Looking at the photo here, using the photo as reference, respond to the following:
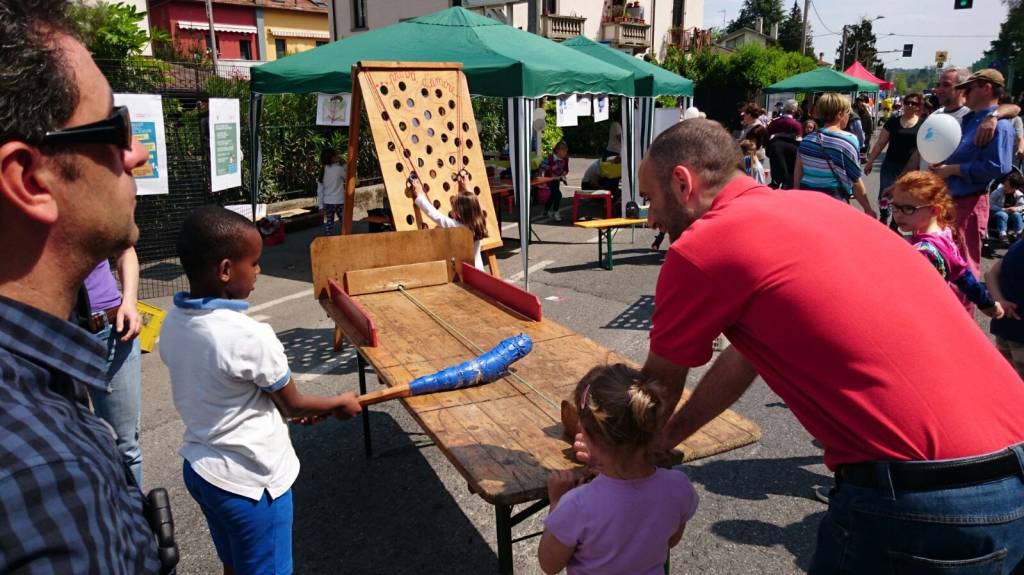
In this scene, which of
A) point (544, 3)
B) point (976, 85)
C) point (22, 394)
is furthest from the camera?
point (544, 3)

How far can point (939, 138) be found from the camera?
4.89 m

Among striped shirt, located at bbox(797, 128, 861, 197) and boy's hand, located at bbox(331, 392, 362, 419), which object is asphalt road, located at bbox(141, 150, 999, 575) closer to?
boy's hand, located at bbox(331, 392, 362, 419)

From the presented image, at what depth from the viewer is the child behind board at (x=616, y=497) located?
5.63 feet

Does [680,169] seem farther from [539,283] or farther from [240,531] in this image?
[539,283]

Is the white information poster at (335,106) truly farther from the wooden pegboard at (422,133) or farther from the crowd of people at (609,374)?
the crowd of people at (609,374)

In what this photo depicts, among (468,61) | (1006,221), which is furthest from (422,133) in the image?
(1006,221)

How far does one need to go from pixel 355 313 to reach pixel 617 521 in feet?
6.72

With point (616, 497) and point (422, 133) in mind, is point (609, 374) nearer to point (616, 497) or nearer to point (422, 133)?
point (616, 497)

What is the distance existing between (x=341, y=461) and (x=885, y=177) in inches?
265

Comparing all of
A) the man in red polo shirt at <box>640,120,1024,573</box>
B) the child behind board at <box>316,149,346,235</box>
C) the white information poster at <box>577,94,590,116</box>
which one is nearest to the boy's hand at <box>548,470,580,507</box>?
the man in red polo shirt at <box>640,120,1024,573</box>

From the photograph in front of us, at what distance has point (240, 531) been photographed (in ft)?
7.02

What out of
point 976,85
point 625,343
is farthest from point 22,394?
point 976,85

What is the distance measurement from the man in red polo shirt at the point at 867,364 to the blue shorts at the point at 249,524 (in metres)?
1.37

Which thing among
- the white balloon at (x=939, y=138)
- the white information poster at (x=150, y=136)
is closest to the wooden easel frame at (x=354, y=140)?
the white information poster at (x=150, y=136)
